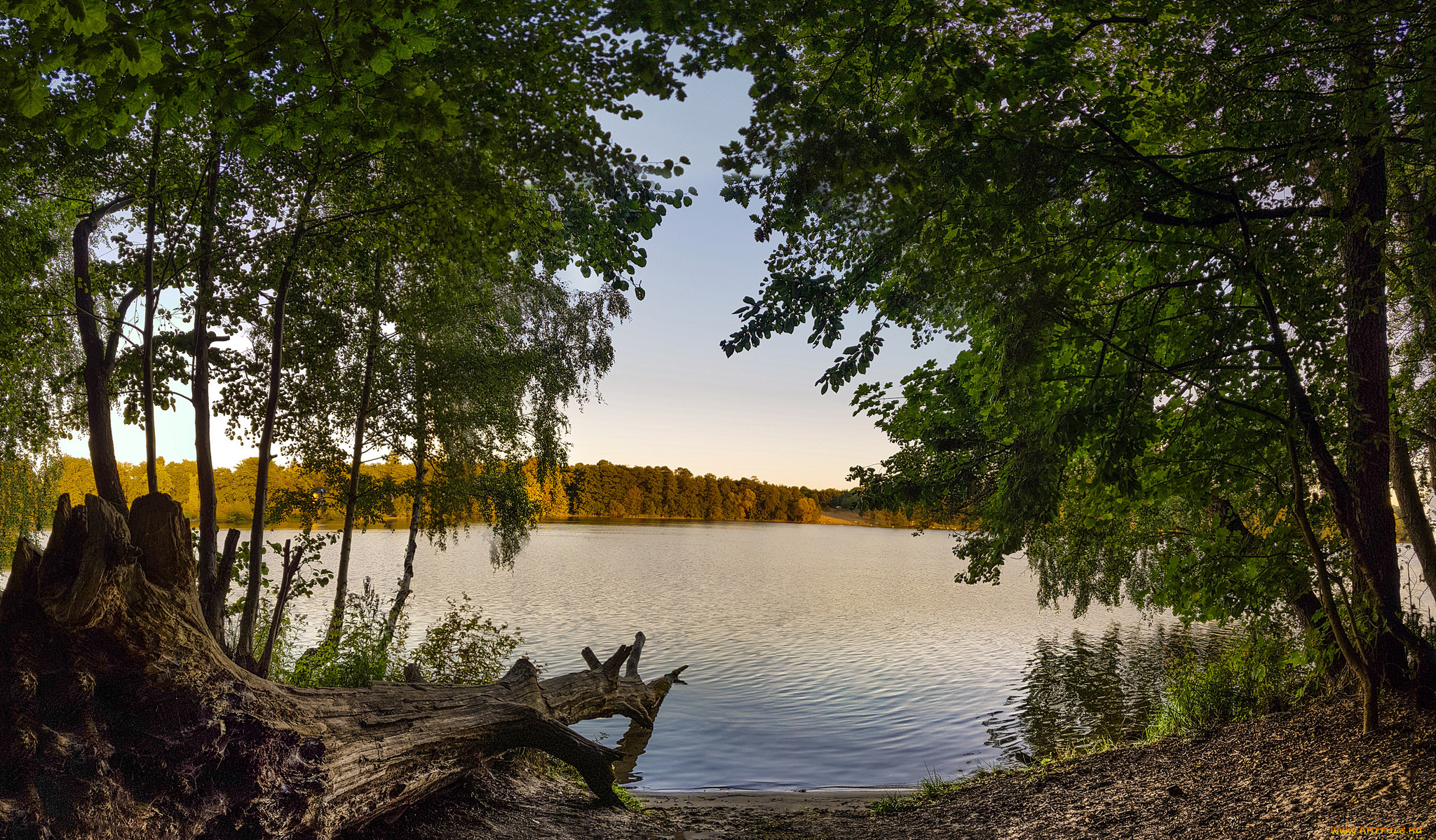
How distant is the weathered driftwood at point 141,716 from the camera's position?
2963 millimetres

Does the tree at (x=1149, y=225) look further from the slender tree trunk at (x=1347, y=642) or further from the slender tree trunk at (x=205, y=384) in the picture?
the slender tree trunk at (x=205, y=384)

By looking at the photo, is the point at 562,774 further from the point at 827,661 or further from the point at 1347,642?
the point at 827,661

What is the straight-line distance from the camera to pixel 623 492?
98250mm

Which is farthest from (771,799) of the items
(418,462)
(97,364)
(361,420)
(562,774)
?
(97,364)

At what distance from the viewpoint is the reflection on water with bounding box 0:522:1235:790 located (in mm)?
11172

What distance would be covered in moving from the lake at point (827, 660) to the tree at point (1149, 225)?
5.62m

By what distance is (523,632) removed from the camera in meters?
18.8

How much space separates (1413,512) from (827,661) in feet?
41.0

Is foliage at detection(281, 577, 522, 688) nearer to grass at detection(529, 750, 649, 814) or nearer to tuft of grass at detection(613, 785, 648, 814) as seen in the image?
grass at detection(529, 750, 649, 814)

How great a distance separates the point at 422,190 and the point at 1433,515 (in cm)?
1068

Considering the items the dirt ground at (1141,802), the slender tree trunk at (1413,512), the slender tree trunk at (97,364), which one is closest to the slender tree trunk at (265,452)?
the slender tree trunk at (97,364)

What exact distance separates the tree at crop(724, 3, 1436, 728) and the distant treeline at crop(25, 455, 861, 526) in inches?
446

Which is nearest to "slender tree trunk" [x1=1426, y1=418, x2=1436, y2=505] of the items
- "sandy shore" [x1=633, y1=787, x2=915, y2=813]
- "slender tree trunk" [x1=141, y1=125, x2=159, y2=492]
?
"sandy shore" [x1=633, y1=787, x2=915, y2=813]

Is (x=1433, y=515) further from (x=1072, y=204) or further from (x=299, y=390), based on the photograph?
(x=299, y=390)
